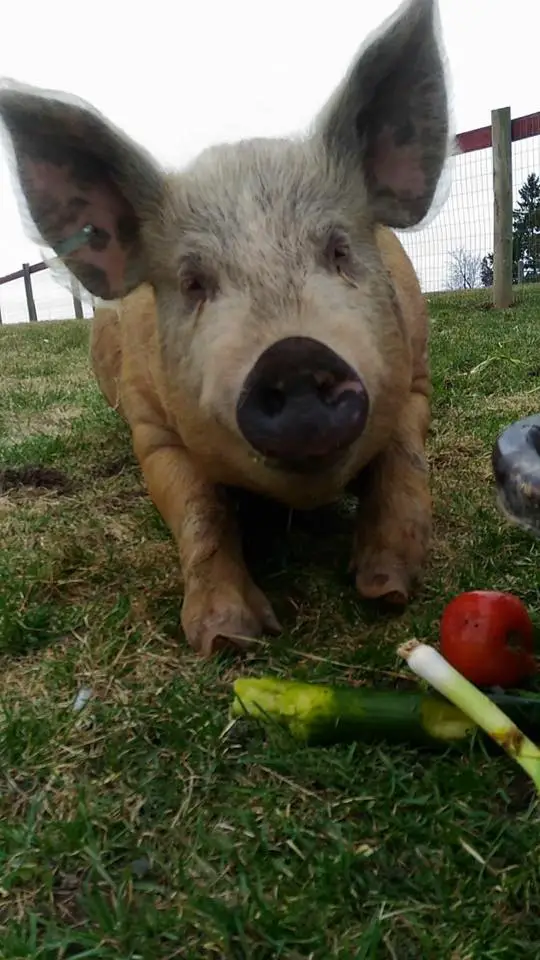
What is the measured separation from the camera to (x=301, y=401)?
6.33 feet

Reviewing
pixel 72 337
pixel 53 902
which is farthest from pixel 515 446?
pixel 72 337

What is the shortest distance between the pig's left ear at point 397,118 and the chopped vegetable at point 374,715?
1343 millimetres

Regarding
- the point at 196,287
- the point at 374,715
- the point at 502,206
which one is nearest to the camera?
the point at 374,715

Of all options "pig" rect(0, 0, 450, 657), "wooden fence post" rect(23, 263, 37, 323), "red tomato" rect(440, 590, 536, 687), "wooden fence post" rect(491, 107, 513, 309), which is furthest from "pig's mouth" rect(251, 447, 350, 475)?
"wooden fence post" rect(23, 263, 37, 323)

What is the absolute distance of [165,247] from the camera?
2580mm

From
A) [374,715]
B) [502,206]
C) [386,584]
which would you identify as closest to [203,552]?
[386,584]

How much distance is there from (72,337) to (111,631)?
949 cm

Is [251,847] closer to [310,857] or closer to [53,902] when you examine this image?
[310,857]

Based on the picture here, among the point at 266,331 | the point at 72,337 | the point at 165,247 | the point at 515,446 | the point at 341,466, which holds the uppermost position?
the point at 165,247

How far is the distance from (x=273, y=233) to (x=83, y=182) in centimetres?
64

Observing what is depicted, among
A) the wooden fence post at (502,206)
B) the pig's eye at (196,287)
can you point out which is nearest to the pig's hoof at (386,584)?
the pig's eye at (196,287)

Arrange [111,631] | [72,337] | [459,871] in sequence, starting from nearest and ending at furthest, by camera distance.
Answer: [459,871]
[111,631]
[72,337]

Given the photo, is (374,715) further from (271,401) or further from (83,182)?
(83,182)

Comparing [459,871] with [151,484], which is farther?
[151,484]
